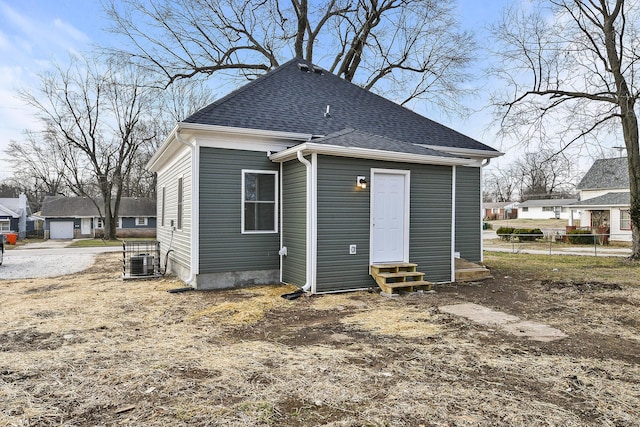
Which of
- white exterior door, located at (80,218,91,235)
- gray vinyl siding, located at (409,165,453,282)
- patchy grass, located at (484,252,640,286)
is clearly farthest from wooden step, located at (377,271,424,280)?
white exterior door, located at (80,218,91,235)

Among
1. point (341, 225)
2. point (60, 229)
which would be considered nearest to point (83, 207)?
point (60, 229)

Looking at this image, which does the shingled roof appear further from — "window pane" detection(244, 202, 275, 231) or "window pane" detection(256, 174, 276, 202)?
"window pane" detection(244, 202, 275, 231)

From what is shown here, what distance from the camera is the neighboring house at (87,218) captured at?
3331 cm

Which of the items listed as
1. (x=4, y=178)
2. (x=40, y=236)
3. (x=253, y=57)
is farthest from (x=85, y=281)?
(x=4, y=178)

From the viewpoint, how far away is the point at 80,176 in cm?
3041

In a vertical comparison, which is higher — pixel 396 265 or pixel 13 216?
pixel 13 216

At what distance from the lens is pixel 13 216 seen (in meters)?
31.1

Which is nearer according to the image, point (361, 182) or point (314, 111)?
point (361, 182)

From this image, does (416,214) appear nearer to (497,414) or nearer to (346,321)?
(346,321)

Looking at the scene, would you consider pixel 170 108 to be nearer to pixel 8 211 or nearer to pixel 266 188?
pixel 8 211

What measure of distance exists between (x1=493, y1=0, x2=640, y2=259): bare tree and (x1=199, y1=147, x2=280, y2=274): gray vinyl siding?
11102 millimetres

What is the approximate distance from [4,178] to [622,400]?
192 feet

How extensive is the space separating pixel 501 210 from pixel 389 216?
62792 mm

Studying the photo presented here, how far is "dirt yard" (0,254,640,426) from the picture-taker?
2.79m
